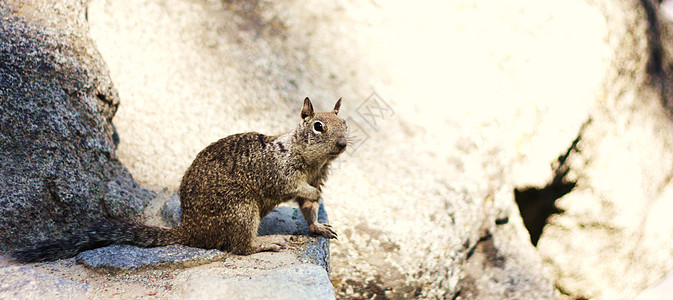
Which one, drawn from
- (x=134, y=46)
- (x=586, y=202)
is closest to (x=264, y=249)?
(x=134, y=46)

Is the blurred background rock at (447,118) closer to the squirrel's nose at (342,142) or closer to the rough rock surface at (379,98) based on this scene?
the rough rock surface at (379,98)

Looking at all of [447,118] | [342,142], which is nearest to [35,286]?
[342,142]

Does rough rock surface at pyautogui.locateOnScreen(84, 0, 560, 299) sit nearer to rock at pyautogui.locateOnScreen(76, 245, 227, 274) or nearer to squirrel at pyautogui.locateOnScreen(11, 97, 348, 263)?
squirrel at pyautogui.locateOnScreen(11, 97, 348, 263)

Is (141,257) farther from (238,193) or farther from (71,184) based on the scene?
(71,184)

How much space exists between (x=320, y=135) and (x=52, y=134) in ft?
5.45

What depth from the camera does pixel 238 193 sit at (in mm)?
3008

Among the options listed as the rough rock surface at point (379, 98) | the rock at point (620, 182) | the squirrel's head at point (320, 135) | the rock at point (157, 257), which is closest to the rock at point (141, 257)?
the rock at point (157, 257)

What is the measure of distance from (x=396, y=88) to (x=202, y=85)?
1812 mm

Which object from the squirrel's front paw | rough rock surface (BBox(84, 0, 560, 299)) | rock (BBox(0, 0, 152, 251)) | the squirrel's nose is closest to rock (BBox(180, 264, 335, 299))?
the squirrel's front paw

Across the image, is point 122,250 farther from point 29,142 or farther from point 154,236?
point 29,142

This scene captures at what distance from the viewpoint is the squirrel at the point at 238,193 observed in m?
2.94

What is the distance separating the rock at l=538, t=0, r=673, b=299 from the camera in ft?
17.7

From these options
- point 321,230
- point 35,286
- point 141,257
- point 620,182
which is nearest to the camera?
point 35,286

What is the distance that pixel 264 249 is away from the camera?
120 inches
